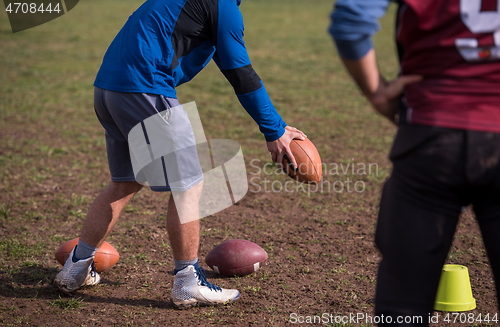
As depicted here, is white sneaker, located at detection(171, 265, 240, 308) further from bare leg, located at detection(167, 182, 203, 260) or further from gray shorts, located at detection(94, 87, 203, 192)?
gray shorts, located at detection(94, 87, 203, 192)

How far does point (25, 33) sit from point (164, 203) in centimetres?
1480

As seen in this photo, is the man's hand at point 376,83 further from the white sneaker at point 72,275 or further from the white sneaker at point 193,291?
the white sneaker at point 72,275

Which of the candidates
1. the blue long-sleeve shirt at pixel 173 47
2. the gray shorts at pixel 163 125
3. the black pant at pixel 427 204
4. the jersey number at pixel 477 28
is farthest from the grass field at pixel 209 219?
the jersey number at pixel 477 28

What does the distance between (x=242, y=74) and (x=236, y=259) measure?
1351mm

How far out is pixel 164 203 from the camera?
5.03 m

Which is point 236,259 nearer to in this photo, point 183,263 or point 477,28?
point 183,263

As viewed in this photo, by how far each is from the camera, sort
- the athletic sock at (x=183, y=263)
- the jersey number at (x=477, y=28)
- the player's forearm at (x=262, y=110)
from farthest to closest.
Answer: the athletic sock at (x=183, y=263) < the player's forearm at (x=262, y=110) < the jersey number at (x=477, y=28)

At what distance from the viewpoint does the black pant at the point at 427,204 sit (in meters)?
1.65

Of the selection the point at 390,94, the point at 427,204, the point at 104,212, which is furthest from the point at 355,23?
the point at 104,212

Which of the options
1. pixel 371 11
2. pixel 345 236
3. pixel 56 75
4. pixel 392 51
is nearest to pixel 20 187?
pixel 345 236

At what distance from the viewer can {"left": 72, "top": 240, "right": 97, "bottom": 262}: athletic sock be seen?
330 centimetres

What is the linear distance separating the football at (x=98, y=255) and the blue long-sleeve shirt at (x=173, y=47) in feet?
4.11

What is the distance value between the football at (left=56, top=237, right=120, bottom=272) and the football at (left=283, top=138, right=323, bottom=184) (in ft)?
4.70

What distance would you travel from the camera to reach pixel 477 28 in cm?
163
